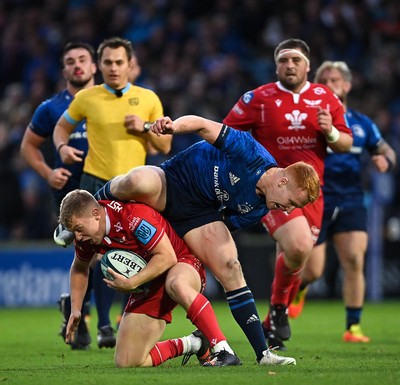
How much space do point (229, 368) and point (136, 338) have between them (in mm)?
792

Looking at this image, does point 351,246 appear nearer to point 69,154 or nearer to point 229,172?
point 69,154

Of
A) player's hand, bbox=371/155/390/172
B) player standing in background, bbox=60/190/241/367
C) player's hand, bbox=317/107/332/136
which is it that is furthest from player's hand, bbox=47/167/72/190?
player's hand, bbox=371/155/390/172

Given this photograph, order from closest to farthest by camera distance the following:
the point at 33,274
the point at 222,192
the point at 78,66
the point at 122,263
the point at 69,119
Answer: the point at 122,263
the point at 222,192
the point at 69,119
the point at 78,66
the point at 33,274

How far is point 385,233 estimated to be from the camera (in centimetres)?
1634

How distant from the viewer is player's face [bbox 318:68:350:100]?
34.1ft

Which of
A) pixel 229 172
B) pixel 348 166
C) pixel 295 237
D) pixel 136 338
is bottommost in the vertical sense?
pixel 136 338

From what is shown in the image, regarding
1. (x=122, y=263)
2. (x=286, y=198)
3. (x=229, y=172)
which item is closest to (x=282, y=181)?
(x=286, y=198)

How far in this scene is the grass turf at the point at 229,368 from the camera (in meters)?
6.35

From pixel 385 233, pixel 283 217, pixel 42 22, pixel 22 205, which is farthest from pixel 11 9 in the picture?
pixel 283 217

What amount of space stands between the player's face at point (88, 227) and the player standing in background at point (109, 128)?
2.16 m

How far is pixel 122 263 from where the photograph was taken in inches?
280

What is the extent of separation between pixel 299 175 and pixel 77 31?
1305 cm

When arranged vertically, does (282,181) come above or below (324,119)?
below

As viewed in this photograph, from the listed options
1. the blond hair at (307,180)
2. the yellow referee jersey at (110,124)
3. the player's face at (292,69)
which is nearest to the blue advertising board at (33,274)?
the yellow referee jersey at (110,124)
